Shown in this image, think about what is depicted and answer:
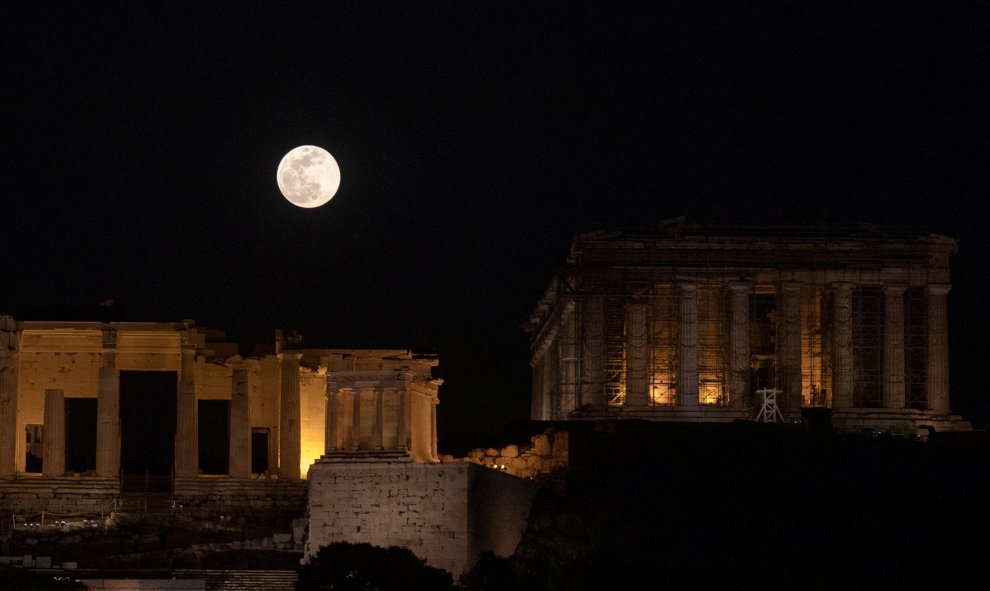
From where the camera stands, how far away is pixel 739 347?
3967 inches

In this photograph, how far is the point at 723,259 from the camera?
3969 inches

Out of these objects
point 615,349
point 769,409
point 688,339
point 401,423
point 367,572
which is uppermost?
point 688,339

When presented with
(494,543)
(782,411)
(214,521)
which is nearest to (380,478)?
(494,543)

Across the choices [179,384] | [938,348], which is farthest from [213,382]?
[938,348]

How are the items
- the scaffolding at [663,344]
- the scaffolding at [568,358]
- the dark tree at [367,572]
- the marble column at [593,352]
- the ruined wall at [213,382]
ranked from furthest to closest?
the scaffolding at [663,344] → the scaffolding at [568,358] → the marble column at [593,352] → the ruined wall at [213,382] → the dark tree at [367,572]

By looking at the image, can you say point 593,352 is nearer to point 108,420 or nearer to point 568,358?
point 568,358

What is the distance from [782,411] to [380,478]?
2419cm

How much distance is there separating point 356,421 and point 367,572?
830 cm

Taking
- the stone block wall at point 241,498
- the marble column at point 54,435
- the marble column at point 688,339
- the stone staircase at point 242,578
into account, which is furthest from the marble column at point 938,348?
the marble column at point 54,435

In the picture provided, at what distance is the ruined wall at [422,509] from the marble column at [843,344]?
22780 millimetres

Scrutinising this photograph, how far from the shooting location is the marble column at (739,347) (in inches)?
3957

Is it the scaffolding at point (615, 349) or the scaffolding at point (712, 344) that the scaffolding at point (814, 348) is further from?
the scaffolding at point (615, 349)

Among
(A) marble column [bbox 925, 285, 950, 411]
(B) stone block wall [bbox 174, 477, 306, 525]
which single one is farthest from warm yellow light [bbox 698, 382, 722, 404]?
(B) stone block wall [bbox 174, 477, 306, 525]

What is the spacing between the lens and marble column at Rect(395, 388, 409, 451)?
3297 inches
